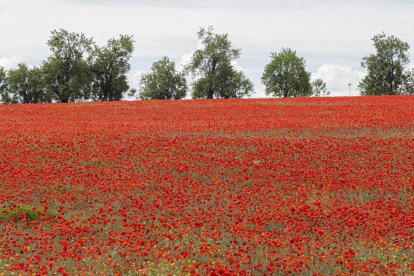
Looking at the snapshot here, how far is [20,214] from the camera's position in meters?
14.4

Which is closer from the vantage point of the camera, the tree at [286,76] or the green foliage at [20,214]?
the green foliage at [20,214]

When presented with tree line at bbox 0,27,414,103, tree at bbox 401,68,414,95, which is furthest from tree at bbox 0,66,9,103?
tree at bbox 401,68,414,95

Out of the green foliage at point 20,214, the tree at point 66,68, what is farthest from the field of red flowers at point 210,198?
the tree at point 66,68

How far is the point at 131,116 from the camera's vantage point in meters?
36.7

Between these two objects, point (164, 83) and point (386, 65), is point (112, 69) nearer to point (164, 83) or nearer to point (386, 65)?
point (164, 83)

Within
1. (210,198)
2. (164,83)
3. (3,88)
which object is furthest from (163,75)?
(210,198)

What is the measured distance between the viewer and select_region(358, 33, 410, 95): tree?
81438 millimetres

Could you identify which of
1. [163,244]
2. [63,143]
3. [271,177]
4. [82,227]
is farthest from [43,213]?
[63,143]

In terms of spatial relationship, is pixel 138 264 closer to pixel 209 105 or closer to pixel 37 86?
pixel 209 105

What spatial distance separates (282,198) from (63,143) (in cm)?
1145

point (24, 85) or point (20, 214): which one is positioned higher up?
point (24, 85)

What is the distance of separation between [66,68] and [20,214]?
212 feet

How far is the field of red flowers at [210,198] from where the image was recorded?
1152cm

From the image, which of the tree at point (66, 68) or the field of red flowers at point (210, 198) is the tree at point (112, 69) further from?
the field of red flowers at point (210, 198)
